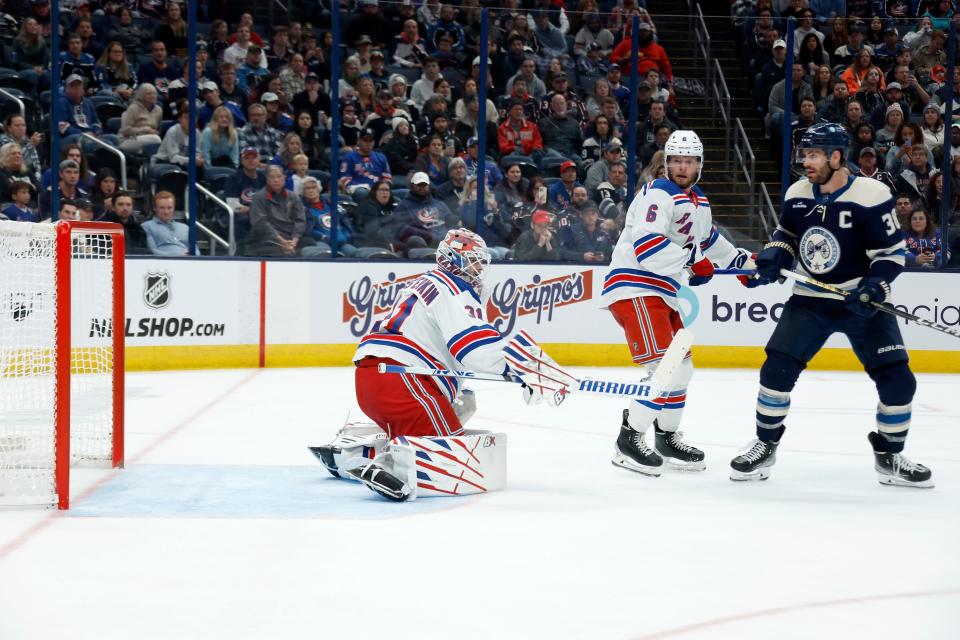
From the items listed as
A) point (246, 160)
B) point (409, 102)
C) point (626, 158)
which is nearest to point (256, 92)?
point (246, 160)

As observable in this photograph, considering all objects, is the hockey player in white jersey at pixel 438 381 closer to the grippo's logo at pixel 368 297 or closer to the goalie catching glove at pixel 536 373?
the goalie catching glove at pixel 536 373

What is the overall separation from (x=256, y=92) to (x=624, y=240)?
4.76 m

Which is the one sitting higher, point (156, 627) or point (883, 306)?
point (883, 306)

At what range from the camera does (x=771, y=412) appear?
4.70m

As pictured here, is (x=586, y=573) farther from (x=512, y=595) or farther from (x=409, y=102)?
(x=409, y=102)

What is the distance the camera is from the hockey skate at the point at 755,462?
4680 mm

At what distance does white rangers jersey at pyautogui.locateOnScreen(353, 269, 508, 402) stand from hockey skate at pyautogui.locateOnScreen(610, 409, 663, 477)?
0.84 meters

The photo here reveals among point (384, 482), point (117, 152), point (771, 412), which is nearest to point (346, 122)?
point (117, 152)

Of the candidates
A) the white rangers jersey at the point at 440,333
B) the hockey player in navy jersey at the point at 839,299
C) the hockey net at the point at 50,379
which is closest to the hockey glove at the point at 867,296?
the hockey player in navy jersey at the point at 839,299

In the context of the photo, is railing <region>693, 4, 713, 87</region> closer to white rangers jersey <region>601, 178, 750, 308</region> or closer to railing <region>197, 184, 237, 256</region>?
railing <region>197, 184, 237, 256</region>

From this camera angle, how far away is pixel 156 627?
2.72 meters

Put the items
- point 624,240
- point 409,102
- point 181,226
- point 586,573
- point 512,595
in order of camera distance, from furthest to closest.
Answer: point 409,102 → point 181,226 → point 624,240 → point 586,573 → point 512,595

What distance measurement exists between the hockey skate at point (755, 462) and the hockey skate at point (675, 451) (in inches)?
9.9

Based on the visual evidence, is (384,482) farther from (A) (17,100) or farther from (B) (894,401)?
(A) (17,100)
